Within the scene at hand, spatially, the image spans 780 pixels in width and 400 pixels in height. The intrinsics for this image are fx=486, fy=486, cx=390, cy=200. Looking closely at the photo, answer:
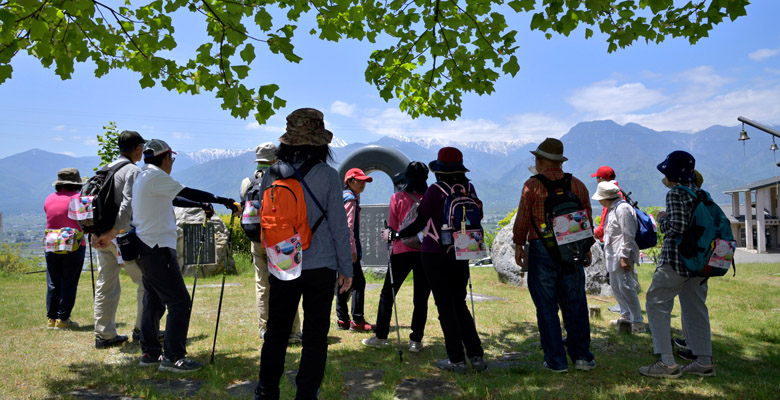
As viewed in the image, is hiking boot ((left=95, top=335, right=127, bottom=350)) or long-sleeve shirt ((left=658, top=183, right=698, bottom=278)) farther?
hiking boot ((left=95, top=335, right=127, bottom=350))

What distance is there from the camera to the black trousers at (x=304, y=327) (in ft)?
10.9

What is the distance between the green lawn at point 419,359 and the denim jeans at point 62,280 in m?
0.34

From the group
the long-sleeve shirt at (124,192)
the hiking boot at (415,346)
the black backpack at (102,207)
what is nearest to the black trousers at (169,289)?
the long-sleeve shirt at (124,192)

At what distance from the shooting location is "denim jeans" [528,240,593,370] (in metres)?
4.34

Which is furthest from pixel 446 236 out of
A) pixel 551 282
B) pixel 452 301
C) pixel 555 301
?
pixel 555 301

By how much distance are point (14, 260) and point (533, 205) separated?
1593 centimetres

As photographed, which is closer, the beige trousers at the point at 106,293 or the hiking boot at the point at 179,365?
the hiking boot at the point at 179,365

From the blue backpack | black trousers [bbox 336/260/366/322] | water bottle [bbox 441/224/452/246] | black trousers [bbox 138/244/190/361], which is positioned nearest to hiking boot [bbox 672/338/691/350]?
the blue backpack

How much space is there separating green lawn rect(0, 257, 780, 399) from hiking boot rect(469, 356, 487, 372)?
93mm

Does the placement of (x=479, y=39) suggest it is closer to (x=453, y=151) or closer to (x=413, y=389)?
(x=453, y=151)

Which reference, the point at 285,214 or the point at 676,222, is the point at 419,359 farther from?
the point at 676,222

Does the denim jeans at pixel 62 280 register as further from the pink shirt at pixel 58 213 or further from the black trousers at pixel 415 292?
the black trousers at pixel 415 292

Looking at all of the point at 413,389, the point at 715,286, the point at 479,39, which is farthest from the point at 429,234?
the point at 715,286

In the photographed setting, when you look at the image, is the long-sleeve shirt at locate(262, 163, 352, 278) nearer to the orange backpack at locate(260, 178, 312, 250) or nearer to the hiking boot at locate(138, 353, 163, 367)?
the orange backpack at locate(260, 178, 312, 250)
